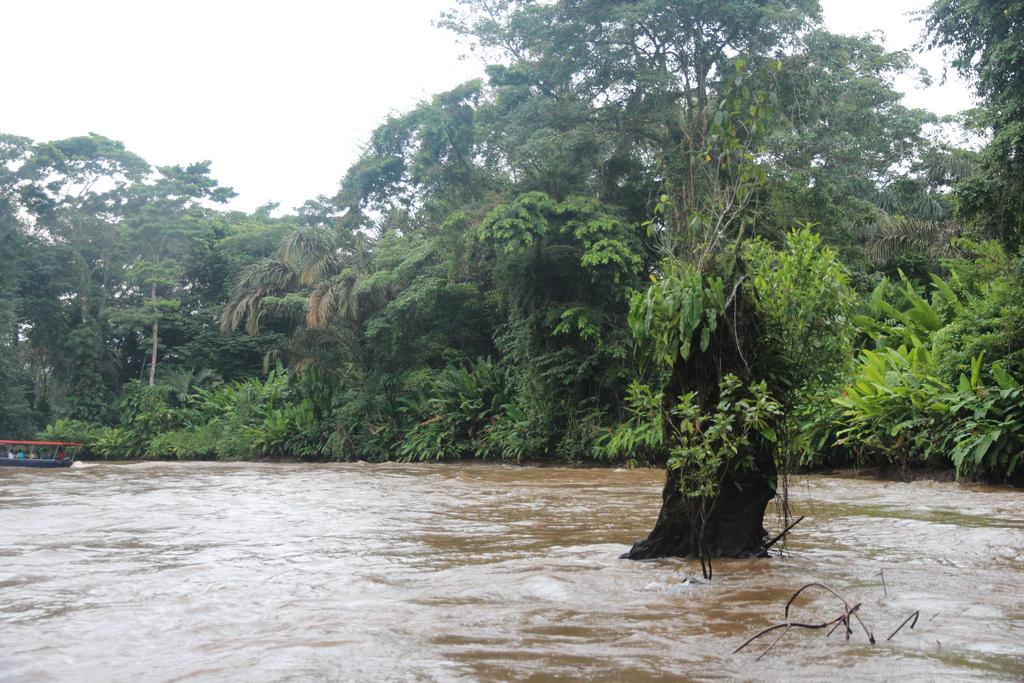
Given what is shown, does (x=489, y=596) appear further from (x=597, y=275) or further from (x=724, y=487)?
(x=597, y=275)

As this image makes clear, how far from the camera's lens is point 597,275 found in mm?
17828

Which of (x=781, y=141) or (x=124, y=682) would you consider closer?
(x=124, y=682)

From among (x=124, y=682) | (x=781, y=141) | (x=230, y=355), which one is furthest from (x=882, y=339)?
(x=230, y=355)

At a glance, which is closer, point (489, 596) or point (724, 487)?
point (489, 596)

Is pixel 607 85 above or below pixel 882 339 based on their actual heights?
above

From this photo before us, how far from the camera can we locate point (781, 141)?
1788 centimetres

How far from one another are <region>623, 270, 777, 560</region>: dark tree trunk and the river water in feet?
0.57

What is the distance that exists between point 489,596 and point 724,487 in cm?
160

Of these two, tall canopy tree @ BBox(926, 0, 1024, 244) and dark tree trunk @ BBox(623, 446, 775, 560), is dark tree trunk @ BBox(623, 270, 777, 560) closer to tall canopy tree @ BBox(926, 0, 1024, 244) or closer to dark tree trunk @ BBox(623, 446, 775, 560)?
dark tree trunk @ BBox(623, 446, 775, 560)

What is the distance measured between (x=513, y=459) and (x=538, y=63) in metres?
9.03

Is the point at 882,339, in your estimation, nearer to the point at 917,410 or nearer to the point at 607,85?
the point at 917,410

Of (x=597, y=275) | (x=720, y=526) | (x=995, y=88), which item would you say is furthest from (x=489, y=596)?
(x=597, y=275)

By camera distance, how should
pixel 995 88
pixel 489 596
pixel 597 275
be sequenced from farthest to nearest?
pixel 597 275 → pixel 995 88 → pixel 489 596

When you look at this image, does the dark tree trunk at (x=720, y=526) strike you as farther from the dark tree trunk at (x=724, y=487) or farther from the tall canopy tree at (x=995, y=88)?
the tall canopy tree at (x=995, y=88)
